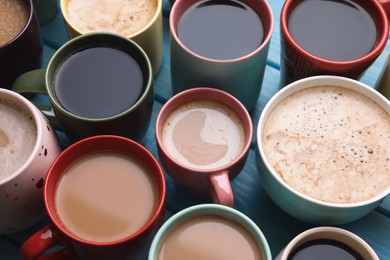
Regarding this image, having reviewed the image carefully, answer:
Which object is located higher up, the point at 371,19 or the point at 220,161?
the point at 371,19

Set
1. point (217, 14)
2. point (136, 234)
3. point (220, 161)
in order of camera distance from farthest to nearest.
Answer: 1. point (217, 14)
2. point (220, 161)
3. point (136, 234)

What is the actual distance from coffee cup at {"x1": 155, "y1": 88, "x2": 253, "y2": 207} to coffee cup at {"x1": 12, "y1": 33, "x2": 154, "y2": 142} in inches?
1.8

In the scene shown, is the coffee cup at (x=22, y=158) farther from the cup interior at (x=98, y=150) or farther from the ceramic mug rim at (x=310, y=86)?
the ceramic mug rim at (x=310, y=86)

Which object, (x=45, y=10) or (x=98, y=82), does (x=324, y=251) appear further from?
(x=45, y=10)

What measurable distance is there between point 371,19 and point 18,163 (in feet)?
2.05

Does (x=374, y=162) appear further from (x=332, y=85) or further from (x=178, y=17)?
(x=178, y=17)

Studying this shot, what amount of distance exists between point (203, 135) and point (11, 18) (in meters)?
0.39

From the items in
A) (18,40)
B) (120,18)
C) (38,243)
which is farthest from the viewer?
(120,18)

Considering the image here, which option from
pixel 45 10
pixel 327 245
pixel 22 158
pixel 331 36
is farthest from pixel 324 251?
pixel 45 10

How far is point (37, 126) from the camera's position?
2.85 ft

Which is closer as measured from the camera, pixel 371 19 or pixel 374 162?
pixel 374 162

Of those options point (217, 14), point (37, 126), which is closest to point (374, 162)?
point (217, 14)

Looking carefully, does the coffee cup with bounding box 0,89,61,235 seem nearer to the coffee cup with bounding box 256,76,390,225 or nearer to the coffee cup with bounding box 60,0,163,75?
the coffee cup with bounding box 60,0,163,75

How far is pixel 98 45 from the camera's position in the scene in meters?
0.99
